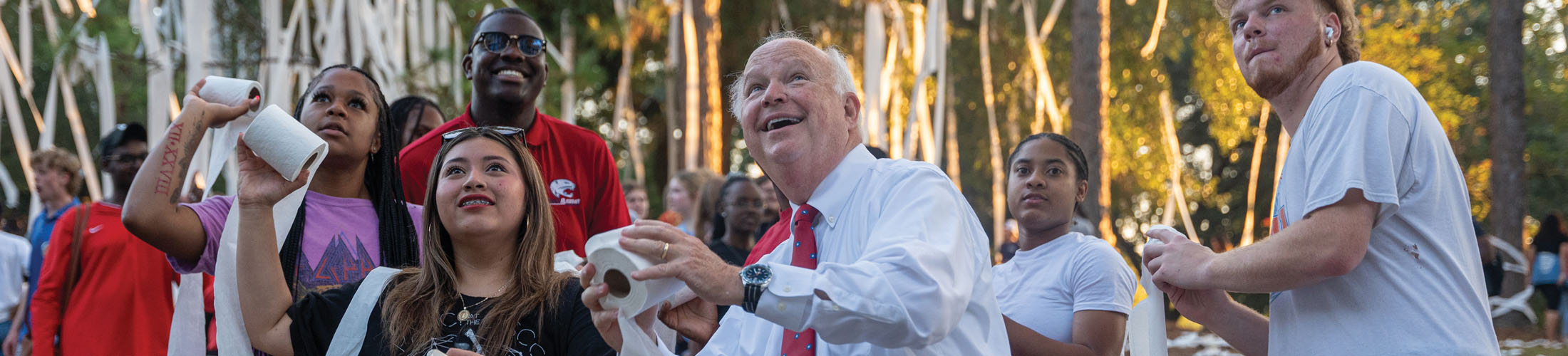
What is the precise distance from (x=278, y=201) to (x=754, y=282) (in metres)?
1.56

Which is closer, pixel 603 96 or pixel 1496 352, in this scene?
pixel 1496 352

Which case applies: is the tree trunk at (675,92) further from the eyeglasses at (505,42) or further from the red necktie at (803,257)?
the red necktie at (803,257)

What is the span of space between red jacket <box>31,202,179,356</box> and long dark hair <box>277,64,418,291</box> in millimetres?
1639

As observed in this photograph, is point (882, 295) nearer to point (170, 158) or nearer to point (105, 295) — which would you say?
point (170, 158)

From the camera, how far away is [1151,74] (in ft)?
70.0

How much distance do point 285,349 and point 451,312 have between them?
0.44 m

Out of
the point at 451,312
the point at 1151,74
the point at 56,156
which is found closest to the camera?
the point at 451,312

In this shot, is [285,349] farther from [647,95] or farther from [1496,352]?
[647,95]

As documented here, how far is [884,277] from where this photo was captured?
78.5 inches

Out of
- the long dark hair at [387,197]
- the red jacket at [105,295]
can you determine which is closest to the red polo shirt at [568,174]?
the long dark hair at [387,197]

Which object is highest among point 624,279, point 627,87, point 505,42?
point 505,42

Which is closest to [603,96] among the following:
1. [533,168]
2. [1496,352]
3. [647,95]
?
[647,95]

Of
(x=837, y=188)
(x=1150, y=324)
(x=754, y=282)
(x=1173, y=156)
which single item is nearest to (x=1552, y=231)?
(x=1173, y=156)

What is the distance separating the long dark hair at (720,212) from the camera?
635 centimetres
